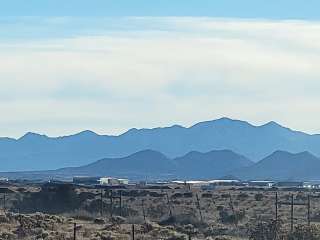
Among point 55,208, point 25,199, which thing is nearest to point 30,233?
point 55,208

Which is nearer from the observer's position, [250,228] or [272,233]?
[272,233]

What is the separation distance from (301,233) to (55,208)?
3875 cm

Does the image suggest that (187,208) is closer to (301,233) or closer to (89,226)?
(89,226)

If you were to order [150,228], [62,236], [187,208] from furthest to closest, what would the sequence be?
[187,208] → [150,228] → [62,236]

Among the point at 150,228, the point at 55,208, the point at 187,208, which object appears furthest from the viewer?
the point at 55,208

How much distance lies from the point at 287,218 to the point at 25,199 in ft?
97.8

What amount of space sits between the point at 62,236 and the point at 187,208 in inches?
1213

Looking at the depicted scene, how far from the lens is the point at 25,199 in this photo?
83.3 meters

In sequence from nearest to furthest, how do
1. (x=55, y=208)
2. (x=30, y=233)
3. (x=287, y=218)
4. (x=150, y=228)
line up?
1. (x=30, y=233)
2. (x=150, y=228)
3. (x=287, y=218)
4. (x=55, y=208)

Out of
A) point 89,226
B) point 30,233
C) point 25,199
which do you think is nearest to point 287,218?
point 89,226

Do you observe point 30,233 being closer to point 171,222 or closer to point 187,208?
point 171,222

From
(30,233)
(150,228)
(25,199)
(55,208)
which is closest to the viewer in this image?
(30,233)

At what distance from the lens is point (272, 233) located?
145ft

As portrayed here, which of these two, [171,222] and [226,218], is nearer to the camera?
[171,222]
